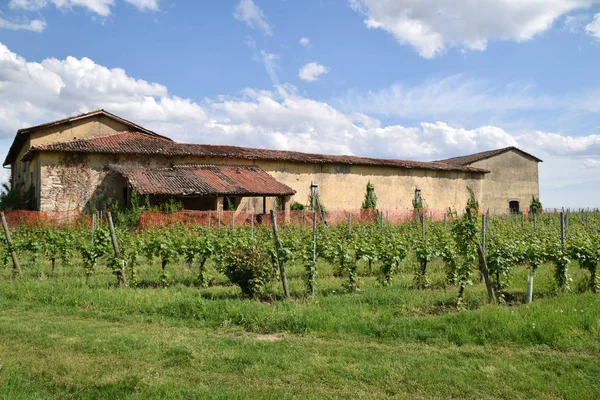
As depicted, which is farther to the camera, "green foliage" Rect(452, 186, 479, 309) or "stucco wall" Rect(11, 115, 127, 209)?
"stucco wall" Rect(11, 115, 127, 209)

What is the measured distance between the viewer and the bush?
870 centimetres

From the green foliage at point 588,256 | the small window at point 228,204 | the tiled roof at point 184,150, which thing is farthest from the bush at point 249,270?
the tiled roof at point 184,150

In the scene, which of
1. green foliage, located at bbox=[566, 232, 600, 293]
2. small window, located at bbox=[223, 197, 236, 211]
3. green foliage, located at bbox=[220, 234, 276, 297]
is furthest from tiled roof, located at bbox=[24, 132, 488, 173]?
green foliage, located at bbox=[566, 232, 600, 293]

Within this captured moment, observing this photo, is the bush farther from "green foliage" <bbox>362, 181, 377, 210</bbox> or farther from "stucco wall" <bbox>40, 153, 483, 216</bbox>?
"green foliage" <bbox>362, 181, 377, 210</bbox>

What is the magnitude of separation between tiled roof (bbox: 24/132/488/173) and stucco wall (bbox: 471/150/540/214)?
7387mm

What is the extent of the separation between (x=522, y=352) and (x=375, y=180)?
25.9 meters

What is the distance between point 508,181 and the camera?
38.9m

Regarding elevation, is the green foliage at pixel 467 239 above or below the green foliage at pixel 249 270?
above

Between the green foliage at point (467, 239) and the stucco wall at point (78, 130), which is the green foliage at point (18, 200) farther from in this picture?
the green foliage at point (467, 239)

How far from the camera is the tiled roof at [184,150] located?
74.8ft

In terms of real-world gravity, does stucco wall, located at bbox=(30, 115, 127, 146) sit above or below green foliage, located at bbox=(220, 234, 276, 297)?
above

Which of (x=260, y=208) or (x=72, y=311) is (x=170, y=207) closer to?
(x=260, y=208)

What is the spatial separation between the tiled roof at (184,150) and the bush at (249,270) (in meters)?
16.6

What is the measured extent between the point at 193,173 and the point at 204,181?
139 cm
